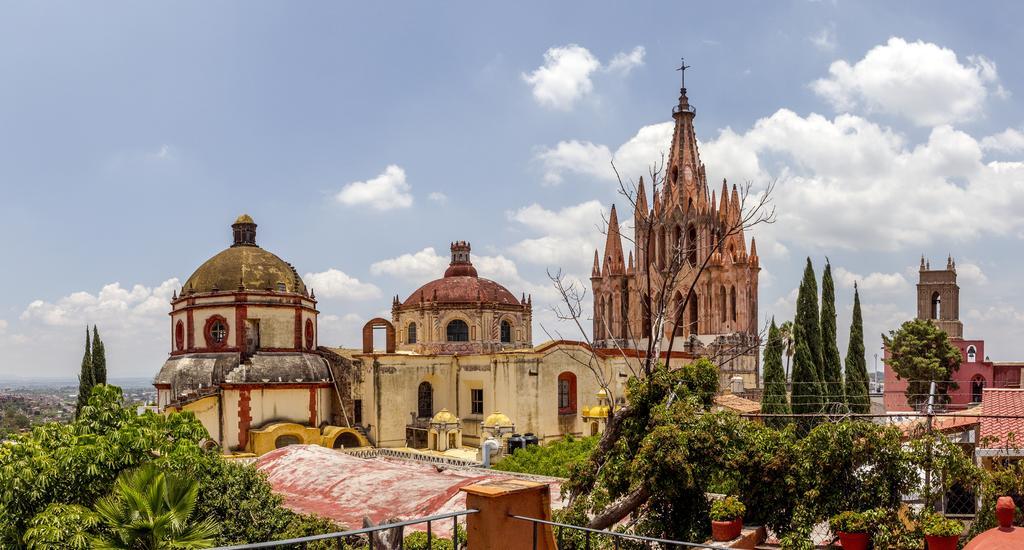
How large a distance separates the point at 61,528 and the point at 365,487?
6.08m

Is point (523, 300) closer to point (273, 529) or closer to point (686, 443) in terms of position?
point (273, 529)

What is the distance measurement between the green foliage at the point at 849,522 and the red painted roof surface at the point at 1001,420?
5671mm

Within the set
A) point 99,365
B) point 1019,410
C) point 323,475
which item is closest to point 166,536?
point 323,475

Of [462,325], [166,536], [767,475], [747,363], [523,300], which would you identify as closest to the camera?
[767,475]

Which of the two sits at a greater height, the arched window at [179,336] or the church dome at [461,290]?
the church dome at [461,290]

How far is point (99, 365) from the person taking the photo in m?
43.6

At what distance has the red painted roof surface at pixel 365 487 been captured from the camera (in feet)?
48.2

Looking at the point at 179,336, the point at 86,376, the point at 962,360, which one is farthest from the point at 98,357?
the point at 962,360

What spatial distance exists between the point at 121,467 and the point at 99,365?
34.0m

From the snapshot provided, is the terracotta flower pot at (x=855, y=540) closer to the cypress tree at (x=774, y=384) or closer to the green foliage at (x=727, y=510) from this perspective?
the green foliage at (x=727, y=510)

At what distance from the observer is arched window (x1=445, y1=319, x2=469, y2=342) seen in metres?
41.6

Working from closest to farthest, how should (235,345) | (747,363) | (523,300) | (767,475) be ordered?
(767,475) → (235,345) → (523,300) → (747,363)

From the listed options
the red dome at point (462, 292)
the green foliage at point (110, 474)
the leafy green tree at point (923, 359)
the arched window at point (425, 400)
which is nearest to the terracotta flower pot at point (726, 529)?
the green foliage at point (110, 474)

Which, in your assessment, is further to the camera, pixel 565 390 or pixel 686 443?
pixel 565 390
